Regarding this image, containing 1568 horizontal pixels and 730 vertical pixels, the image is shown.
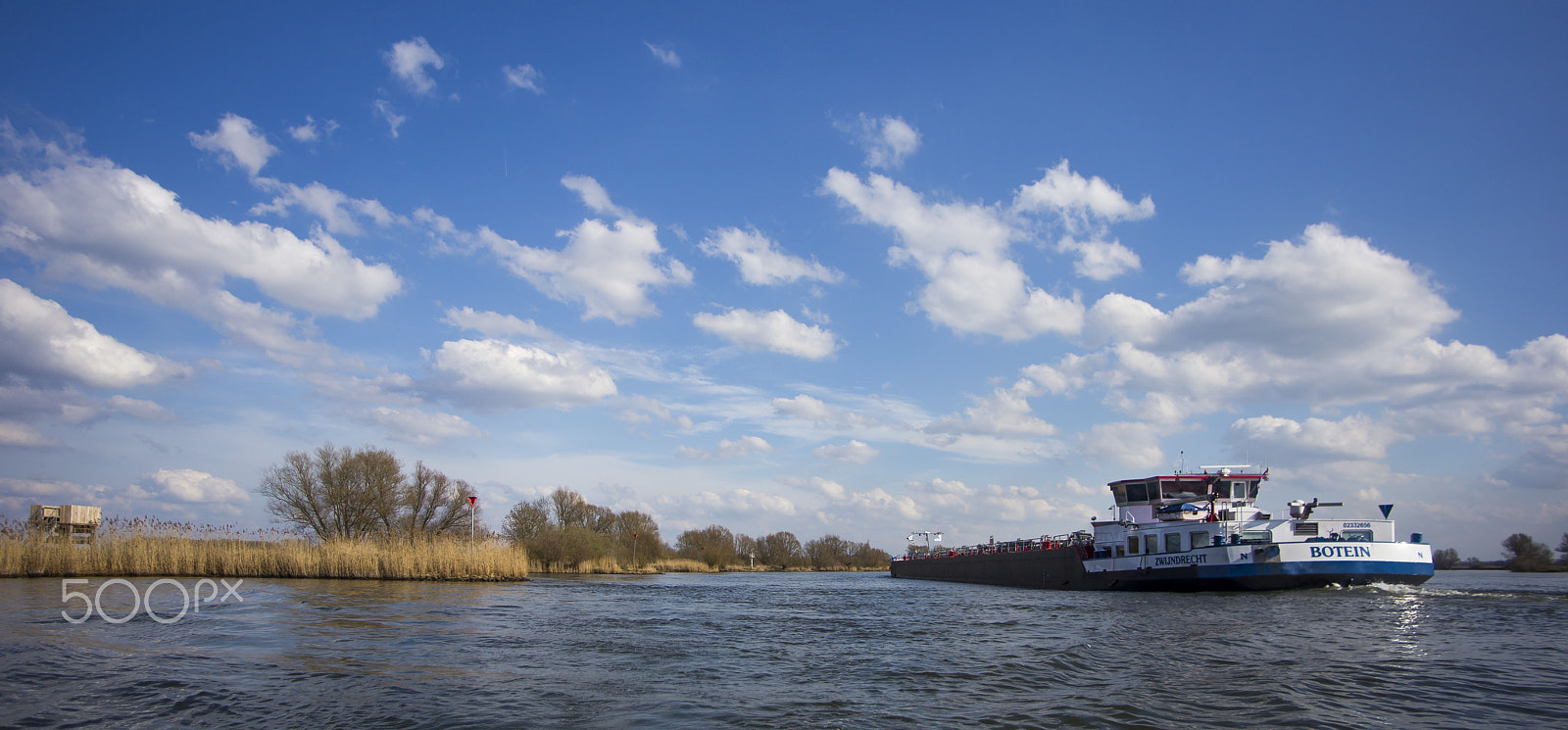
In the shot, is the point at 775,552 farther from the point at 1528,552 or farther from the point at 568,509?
the point at 1528,552

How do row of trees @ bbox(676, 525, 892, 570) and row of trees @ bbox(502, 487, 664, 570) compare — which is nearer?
row of trees @ bbox(502, 487, 664, 570)

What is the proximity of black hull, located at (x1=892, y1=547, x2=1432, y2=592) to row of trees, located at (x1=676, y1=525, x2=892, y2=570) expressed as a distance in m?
52.9

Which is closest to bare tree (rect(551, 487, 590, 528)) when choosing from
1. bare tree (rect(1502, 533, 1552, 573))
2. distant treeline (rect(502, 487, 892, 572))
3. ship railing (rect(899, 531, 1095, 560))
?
distant treeline (rect(502, 487, 892, 572))

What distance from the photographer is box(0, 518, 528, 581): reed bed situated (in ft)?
100.0

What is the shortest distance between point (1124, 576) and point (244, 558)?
134ft

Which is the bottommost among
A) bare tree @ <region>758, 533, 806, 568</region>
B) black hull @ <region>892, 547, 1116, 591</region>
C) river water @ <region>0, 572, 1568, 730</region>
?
bare tree @ <region>758, 533, 806, 568</region>

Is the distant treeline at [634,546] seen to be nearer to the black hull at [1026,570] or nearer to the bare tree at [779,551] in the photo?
the bare tree at [779,551]

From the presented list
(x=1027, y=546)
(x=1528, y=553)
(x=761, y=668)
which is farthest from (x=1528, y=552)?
(x=761, y=668)

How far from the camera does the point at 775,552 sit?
141m

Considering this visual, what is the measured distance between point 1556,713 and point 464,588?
33698 mm

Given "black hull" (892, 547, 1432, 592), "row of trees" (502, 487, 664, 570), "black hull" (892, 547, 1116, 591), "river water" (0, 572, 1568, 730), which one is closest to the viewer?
"river water" (0, 572, 1568, 730)

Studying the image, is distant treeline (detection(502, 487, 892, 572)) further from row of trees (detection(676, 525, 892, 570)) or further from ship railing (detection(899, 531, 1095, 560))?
ship railing (detection(899, 531, 1095, 560))

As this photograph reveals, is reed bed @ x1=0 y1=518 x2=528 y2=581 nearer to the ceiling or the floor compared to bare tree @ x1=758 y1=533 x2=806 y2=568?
nearer to the ceiling

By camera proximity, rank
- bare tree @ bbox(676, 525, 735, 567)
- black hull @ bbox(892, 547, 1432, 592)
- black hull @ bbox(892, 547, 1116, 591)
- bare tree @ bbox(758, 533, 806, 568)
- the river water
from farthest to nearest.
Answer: bare tree @ bbox(758, 533, 806, 568) → bare tree @ bbox(676, 525, 735, 567) → black hull @ bbox(892, 547, 1116, 591) → black hull @ bbox(892, 547, 1432, 592) → the river water
